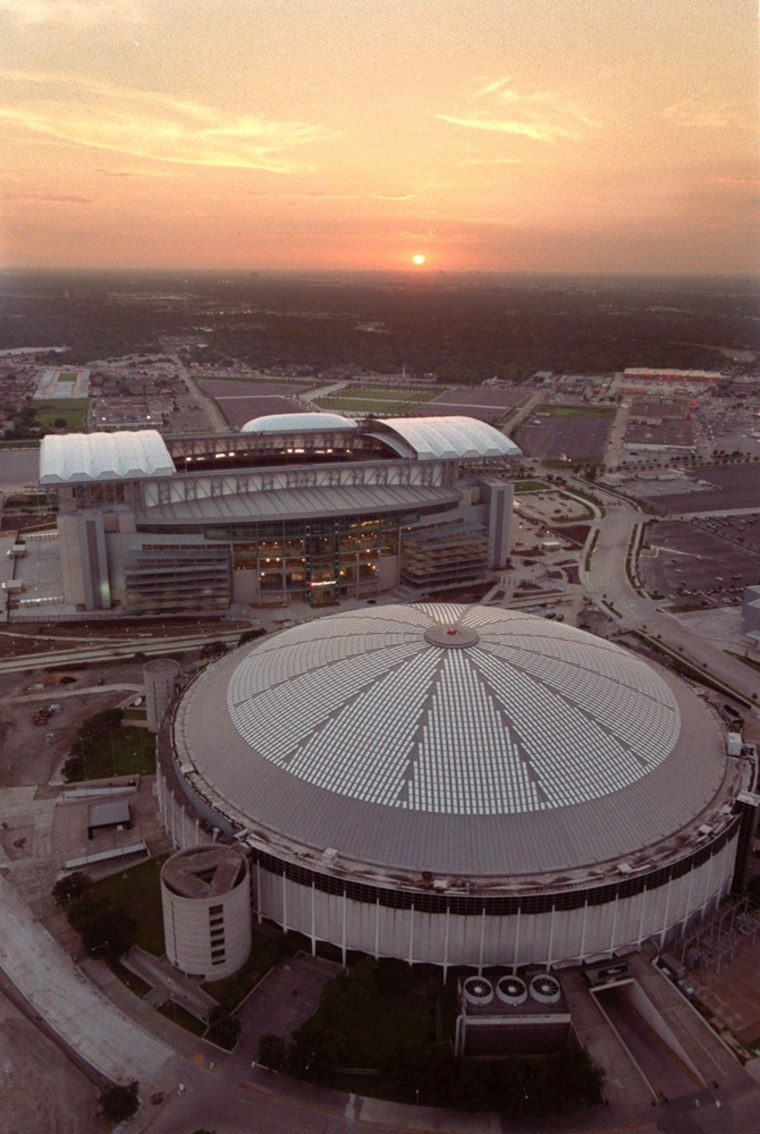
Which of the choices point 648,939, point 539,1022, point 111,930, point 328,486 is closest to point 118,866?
point 111,930

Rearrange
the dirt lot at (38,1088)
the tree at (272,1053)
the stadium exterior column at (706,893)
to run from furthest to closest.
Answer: the stadium exterior column at (706,893)
the tree at (272,1053)
the dirt lot at (38,1088)

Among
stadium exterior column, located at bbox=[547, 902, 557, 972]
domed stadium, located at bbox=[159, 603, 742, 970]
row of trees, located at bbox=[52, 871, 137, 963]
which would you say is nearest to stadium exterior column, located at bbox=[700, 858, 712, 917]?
domed stadium, located at bbox=[159, 603, 742, 970]

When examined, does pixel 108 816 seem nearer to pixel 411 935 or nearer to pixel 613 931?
pixel 411 935

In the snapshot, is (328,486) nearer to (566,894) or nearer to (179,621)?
(179,621)

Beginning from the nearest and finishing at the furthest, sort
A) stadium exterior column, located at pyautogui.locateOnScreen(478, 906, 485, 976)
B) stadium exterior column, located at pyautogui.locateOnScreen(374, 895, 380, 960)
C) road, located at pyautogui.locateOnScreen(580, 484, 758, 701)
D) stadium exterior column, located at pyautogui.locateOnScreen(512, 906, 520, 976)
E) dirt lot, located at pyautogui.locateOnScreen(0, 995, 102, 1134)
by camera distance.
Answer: dirt lot, located at pyautogui.locateOnScreen(0, 995, 102, 1134), stadium exterior column, located at pyautogui.locateOnScreen(478, 906, 485, 976), stadium exterior column, located at pyautogui.locateOnScreen(512, 906, 520, 976), stadium exterior column, located at pyautogui.locateOnScreen(374, 895, 380, 960), road, located at pyautogui.locateOnScreen(580, 484, 758, 701)

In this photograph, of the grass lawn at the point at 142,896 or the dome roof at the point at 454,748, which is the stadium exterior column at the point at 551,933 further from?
the grass lawn at the point at 142,896

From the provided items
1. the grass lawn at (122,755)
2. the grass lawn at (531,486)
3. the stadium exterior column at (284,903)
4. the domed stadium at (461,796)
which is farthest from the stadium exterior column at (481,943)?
the grass lawn at (531,486)

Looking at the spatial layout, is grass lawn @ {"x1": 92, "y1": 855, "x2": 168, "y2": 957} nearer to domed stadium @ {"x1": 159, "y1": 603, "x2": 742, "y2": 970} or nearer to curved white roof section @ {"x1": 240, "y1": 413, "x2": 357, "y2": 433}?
domed stadium @ {"x1": 159, "y1": 603, "x2": 742, "y2": 970}
